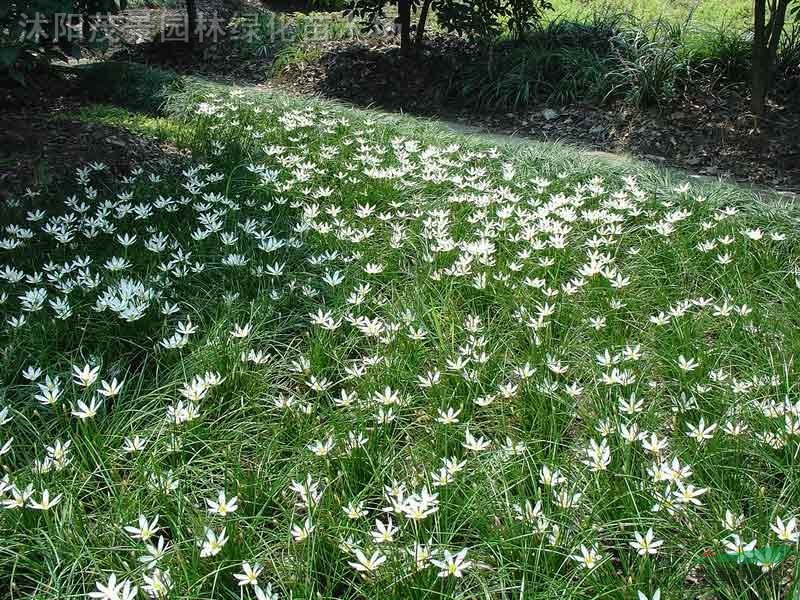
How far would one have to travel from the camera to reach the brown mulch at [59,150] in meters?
4.27

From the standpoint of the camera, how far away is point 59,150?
15.5ft

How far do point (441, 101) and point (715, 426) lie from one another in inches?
266

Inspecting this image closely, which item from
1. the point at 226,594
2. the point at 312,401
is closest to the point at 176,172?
the point at 312,401

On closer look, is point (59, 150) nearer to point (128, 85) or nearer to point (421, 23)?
point (128, 85)


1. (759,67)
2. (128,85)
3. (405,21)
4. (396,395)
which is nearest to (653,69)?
(759,67)

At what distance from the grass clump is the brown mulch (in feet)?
1.22

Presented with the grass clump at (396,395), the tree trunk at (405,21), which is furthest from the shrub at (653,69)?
the tree trunk at (405,21)

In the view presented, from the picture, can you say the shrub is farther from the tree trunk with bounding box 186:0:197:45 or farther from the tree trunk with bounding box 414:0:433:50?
the tree trunk with bounding box 186:0:197:45

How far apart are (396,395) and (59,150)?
392 centimetres

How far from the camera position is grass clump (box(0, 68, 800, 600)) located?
1546 millimetres

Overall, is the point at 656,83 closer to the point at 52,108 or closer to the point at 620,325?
the point at 620,325

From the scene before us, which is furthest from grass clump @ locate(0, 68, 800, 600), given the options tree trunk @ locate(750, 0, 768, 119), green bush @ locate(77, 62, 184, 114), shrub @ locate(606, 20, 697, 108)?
green bush @ locate(77, 62, 184, 114)

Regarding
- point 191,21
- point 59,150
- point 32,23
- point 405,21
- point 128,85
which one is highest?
point 405,21

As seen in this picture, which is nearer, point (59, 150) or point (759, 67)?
point (59, 150)
